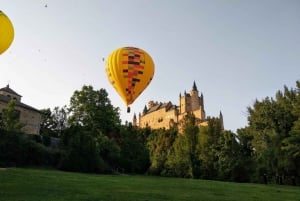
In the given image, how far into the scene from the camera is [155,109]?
164125 millimetres

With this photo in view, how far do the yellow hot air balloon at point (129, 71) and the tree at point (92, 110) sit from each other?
119 feet

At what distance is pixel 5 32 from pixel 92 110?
41.7 metres

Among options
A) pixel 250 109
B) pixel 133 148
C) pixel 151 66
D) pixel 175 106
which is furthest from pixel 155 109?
pixel 151 66

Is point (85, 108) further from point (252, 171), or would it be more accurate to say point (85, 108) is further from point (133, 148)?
point (252, 171)

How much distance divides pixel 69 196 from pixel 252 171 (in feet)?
117

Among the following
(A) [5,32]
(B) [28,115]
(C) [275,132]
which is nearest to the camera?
(A) [5,32]

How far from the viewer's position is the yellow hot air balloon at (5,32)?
1670cm

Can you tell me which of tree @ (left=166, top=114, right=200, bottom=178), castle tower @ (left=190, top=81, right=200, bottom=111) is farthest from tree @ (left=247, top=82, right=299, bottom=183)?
castle tower @ (left=190, top=81, right=200, bottom=111)

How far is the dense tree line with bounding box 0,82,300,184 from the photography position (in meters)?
42.3

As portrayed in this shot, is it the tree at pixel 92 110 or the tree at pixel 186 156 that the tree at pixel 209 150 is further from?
the tree at pixel 92 110

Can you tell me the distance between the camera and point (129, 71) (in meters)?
21.3

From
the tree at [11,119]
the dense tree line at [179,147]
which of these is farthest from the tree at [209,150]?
the tree at [11,119]

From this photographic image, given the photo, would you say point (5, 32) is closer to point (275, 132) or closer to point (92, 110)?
point (275, 132)

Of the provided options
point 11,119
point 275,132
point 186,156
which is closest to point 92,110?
point 11,119
